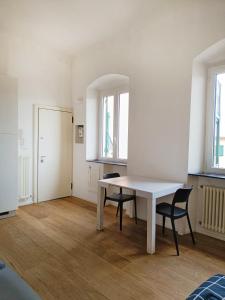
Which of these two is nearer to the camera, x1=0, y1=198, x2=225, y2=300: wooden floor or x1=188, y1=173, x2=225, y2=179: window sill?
x1=0, y1=198, x2=225, y2=300: wooden floor

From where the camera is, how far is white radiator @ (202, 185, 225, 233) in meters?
3.01

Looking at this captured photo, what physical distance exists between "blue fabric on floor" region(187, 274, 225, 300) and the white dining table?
1.23 m

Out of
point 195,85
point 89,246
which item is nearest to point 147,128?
point 195,85

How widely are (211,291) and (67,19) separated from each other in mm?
3978

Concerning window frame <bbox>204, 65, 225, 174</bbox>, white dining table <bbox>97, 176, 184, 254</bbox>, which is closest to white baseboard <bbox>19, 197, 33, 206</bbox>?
white dining table <bbox>97, 176, 184, 254</bbox>

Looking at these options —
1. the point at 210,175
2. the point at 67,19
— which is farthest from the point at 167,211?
the point at 67,19

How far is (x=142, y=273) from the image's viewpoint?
232 centimetres

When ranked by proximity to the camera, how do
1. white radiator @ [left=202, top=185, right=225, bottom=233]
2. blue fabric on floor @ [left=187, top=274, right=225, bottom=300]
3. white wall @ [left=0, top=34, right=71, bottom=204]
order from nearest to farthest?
blue fabric on floor @ [left=187, top=274, right=225, bottom=300]
white radiator @ [left=202, top=185, right=225, bottom=233]
white wall @ [left=0, top=34, right=71, bottom=204]

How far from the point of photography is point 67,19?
3.67 metres

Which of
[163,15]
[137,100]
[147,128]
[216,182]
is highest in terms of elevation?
[163,15]

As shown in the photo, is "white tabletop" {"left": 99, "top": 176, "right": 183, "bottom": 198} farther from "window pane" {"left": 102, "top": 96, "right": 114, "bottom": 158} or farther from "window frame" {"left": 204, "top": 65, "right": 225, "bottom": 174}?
"window pane" {"left": 102, "top": 96, "right": 114, "bottom": 158}

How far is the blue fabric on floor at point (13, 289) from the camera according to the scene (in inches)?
50.9

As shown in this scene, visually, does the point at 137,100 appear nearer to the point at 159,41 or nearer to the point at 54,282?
the point at 159,41

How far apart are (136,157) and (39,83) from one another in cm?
258
